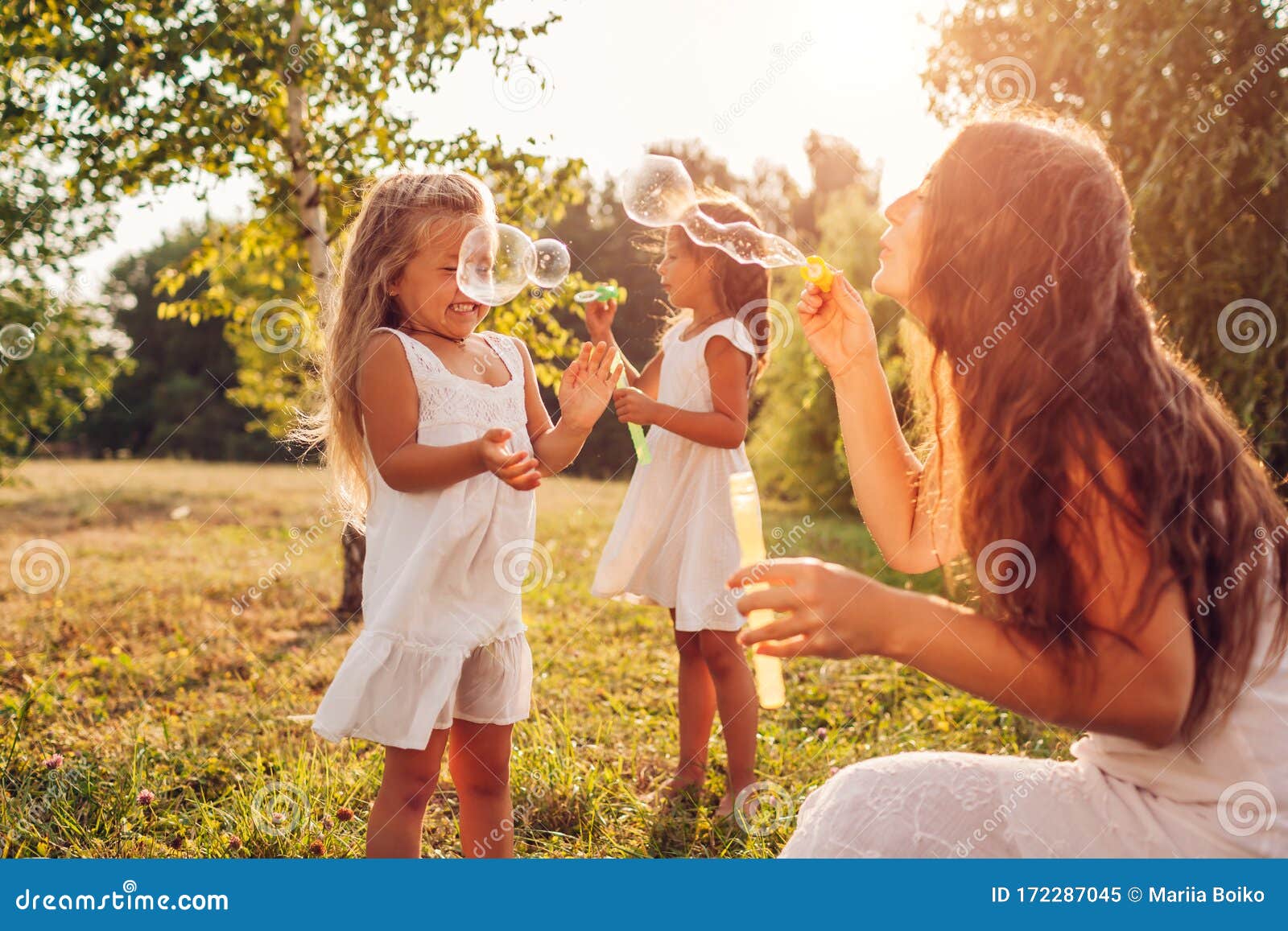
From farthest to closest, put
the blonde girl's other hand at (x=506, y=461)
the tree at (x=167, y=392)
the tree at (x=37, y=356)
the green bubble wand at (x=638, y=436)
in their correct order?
the tree at (x=167, y=392), the tree at (x=37, y=356), the green bubble wand at (x=638, y=436), the blonde girl's other hand at (x=506, y=461)

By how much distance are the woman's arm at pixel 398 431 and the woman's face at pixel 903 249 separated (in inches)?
31.1

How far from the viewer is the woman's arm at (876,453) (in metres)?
1.95

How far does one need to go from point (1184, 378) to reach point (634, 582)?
1.87m

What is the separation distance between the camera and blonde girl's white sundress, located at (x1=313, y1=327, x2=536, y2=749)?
6.65 ft

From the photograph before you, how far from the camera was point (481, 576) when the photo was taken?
2150 millimetres

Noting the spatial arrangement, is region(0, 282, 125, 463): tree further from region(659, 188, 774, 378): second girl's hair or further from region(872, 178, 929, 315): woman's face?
region(872, 178, 929, 315): woman's face

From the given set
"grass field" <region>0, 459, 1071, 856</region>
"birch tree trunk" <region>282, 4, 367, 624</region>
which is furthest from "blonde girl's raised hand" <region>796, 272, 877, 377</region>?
"birch tree trunk" <region>282, 4, 367, 624</region>

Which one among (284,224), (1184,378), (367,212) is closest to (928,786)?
(1184,378)

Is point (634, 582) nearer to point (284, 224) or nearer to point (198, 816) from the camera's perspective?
point (198, 816)

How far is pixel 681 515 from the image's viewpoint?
305cm

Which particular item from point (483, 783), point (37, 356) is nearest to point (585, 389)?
point (483, 783)

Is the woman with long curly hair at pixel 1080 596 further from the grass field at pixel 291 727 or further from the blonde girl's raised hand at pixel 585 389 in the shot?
the grass field at pixel 291 727

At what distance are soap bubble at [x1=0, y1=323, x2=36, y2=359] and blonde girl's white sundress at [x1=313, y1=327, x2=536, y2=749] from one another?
4.33 metres

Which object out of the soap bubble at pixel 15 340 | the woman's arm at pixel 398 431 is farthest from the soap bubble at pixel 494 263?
the soap bubble at pixel 15 340
